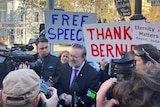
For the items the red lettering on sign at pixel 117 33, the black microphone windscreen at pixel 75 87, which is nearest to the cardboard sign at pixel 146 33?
the red lettering on sign at pixel 117 33

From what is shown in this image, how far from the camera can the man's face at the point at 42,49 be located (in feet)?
21.5

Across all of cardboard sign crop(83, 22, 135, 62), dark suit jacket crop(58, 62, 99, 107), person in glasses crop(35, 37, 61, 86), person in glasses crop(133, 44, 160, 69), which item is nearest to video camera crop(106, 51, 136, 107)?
person in glasses crop(133, 44, 160, 69)

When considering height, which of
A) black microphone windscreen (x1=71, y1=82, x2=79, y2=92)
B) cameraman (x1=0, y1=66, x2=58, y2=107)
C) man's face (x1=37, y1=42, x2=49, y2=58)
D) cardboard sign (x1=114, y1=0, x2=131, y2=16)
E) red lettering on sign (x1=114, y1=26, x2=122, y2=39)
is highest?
cardboard sign (x1=114, y1=0, x2=131, y2=16)

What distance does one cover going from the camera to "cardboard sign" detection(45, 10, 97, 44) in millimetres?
6746

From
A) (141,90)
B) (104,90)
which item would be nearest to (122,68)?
(104,90)

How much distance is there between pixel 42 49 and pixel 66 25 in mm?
605

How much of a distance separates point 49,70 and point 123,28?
4.64 feet

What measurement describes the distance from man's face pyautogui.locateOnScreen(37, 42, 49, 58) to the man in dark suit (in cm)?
135

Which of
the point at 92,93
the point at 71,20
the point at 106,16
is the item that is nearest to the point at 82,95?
the point at 92,93

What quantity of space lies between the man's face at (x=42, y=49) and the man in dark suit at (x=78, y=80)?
1.35 metres

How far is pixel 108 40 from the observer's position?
548 centimetres

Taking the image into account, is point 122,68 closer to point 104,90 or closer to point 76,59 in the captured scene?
point 104,90

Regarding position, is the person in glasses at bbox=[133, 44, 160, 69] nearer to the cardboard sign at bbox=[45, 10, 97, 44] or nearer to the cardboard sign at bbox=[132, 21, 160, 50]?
the cardboard sign at bbox=[132, 21, 160, 50]

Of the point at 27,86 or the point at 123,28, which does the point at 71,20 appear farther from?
the point at 27,86
